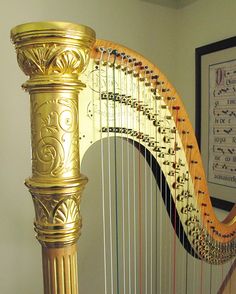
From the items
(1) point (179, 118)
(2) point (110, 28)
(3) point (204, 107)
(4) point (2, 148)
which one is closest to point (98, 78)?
(1) point (179, 118)

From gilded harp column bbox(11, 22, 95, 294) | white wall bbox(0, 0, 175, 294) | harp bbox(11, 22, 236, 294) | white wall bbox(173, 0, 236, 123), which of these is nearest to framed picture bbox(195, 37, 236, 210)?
white wall bbox(173, 0, 236, 123)

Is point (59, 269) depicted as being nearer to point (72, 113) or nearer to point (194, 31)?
point (72, 113)

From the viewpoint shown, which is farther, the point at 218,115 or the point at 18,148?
the point at 218,115

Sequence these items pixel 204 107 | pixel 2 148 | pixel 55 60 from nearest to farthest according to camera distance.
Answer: pixel 55 60 → pixel 2 148 → pixel 204 107

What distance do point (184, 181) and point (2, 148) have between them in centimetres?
74

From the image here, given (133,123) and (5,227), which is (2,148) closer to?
(5,227)

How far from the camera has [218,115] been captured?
5.00ft

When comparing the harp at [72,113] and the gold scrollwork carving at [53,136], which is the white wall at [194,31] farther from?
the gold scrollwork carving at [53,136]

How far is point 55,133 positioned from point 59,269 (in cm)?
18

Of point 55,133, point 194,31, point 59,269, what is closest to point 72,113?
point 55,133

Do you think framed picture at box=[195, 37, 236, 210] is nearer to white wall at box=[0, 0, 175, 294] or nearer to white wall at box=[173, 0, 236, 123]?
white wall at box=[173, 0, 236, 123]

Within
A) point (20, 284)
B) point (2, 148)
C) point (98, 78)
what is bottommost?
point (20, 284)

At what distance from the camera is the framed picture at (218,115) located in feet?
4.79

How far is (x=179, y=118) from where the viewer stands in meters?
0.75
